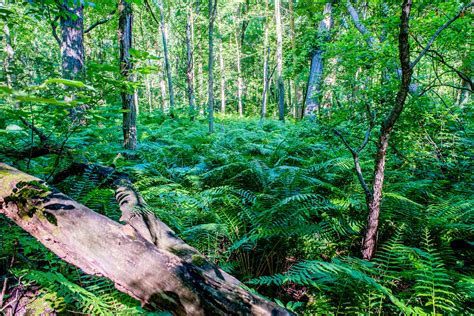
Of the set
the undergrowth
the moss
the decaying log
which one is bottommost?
the undergrowth

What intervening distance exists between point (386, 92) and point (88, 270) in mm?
3703

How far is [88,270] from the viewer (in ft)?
4.46

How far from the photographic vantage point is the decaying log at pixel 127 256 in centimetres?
114

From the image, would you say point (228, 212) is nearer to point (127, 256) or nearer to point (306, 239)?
point (306, 239)

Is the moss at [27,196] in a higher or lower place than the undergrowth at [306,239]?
higher

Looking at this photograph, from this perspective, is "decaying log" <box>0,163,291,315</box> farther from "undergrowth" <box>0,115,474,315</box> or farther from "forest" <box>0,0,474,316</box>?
"undergrowth" <box>0,115,474,315</box>

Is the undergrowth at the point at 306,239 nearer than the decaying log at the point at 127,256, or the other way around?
the decaying log at the point at 127,256

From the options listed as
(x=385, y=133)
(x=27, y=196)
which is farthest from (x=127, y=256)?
(x=385, y=133)

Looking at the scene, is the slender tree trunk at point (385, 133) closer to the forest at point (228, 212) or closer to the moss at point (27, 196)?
the forest at point (228, 212)

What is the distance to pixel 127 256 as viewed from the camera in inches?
50.2

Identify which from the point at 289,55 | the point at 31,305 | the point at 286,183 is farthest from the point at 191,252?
the point at 289,55

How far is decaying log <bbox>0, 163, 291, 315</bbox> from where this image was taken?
3.75 feet

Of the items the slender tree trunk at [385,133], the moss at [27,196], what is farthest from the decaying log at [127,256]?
the slender tree trunk at [385,133]

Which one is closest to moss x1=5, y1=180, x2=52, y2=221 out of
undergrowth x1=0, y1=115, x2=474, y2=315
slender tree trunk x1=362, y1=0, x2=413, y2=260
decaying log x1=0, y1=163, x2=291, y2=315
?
decaying log x1=0, y1=163, x2=291, y2=315
